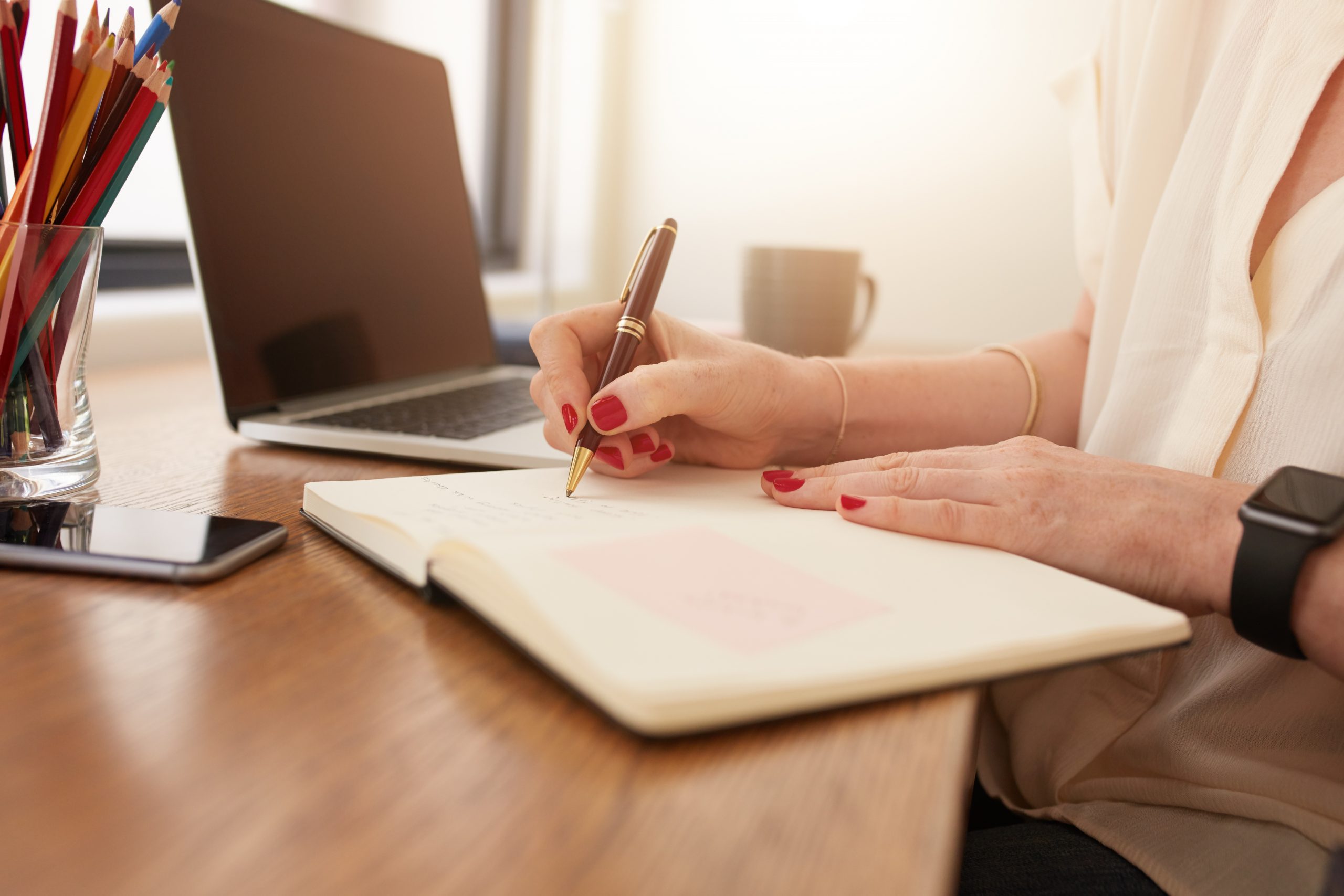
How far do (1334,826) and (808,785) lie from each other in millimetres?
345

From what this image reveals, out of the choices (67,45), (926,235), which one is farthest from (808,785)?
(926,235)

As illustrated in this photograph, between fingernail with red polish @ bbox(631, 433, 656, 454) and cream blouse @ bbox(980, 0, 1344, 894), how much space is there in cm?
26

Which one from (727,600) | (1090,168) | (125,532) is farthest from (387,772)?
(1090,168)

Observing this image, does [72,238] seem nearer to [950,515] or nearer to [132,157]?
[132,157]

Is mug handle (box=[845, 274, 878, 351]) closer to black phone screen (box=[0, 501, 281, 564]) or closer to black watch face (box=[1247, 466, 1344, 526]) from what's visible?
black watch face (box=[1247, 466, 1344, 526])

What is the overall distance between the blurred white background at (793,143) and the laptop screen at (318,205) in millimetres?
667

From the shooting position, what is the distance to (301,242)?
748 millimetres

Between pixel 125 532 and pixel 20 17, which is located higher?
pixel 20 17

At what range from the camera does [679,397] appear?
0.53 meters

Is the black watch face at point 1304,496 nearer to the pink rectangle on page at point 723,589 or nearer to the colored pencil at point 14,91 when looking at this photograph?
the pink rectangle on page at point 723,589

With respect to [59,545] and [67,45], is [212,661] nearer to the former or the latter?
[59,545]

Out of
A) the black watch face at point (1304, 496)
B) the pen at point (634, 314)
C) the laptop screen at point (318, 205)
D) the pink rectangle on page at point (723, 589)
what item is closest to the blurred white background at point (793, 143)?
the laptop screen at point (318, 205)

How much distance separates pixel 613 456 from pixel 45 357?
0.97 ft

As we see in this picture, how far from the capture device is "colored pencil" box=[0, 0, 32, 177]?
410 mm
